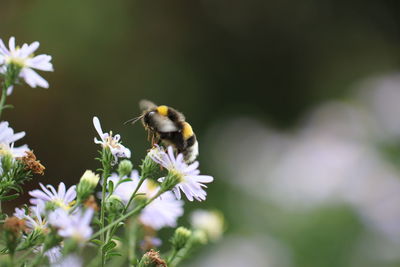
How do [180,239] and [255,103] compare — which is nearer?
[180,239]

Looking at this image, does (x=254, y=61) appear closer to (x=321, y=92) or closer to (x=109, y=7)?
(x=321, y=92)

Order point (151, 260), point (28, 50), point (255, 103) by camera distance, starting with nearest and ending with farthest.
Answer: point (28, 50), point (151, 260), point (255, 103)

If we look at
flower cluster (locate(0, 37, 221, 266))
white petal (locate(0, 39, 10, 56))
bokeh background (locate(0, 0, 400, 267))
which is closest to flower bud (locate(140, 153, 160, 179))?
flower cluster (locate(0, 37, 221, 266))

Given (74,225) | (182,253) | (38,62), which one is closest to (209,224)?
(182,253)

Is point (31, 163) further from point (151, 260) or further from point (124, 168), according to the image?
point (151, 260)

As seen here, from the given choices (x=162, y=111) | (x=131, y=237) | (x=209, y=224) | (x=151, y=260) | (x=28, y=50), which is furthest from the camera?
(x=209, y=224)

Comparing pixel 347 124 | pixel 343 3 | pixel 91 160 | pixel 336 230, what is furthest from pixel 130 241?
pixel 343 3

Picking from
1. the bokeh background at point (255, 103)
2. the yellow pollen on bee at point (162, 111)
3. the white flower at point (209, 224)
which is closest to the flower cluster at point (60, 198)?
the yellow pollen on bee at point (162, 111)
